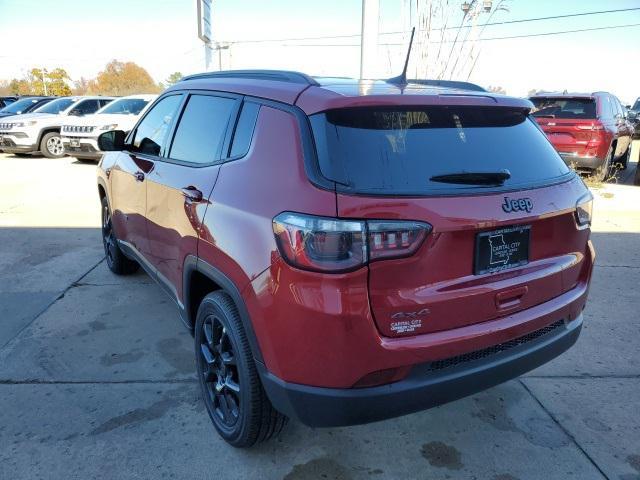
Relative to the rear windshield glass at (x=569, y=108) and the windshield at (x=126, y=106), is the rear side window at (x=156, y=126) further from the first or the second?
the windshield at (x=126, y=106)

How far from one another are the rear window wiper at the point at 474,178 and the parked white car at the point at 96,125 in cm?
1187

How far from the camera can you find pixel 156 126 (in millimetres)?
3725

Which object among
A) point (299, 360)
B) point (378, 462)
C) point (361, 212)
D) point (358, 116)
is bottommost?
point (378, 462)

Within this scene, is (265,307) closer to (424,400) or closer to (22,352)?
(424,400)

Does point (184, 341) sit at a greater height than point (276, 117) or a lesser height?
lesser

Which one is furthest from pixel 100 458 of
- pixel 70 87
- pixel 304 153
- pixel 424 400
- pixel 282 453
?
pixel 70 87

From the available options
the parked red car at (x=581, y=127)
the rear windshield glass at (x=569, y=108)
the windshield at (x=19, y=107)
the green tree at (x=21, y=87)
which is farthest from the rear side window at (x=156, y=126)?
the green tree at (x=21, y=87)

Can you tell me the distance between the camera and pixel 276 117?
Result: 2287mm

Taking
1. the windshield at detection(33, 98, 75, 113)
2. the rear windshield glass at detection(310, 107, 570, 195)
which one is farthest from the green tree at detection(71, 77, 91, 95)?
the rear windshield glass at detection(310, 107, 570, 195)

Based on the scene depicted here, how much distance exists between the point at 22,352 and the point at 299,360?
2527 mm

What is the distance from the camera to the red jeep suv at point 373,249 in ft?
6.32

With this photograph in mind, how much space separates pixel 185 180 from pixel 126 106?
468 inches

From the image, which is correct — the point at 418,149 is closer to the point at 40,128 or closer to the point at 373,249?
the point at 373,249

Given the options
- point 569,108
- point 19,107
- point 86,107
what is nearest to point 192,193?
point 569,108
